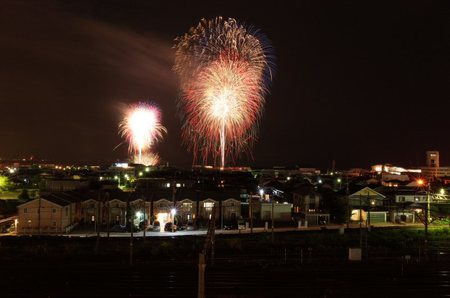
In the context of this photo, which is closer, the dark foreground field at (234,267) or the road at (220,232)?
the dark foreground field at (234,267)

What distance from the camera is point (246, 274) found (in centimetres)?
1209

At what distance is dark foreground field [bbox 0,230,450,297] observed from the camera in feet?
34.7

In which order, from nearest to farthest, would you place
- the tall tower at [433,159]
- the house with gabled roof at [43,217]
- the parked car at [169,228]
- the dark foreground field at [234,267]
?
the dark foreground field at [234,267] → the house with gabled roof at [43,217] → the parked car at [169,228] → the tall tower at [433,159]

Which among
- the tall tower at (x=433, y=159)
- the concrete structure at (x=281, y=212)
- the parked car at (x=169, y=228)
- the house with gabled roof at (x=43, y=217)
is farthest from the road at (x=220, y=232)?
the tall tower at (x=433, y=159)

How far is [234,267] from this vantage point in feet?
42.2

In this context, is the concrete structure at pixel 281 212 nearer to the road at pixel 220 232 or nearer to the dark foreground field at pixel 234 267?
the road at pixel 220 232

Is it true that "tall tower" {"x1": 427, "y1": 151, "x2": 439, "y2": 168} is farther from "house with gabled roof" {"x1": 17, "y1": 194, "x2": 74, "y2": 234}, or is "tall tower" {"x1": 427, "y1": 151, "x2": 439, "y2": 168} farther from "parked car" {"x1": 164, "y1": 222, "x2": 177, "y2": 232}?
"house with gabled roof" {"x1": 17, "y1": 194, "x2": 74, "y2": 234}

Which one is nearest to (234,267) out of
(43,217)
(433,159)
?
(43,217)

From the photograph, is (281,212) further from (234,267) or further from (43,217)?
(43,217)

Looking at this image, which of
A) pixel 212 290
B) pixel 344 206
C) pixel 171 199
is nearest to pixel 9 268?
pixel 212 290

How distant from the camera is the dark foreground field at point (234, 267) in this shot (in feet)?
34.7

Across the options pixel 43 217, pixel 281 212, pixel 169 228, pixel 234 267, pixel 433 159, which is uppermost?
pixel 433 159

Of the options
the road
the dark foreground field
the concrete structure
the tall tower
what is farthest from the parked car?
the tall tower

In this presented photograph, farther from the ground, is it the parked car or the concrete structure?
the concrete structure
